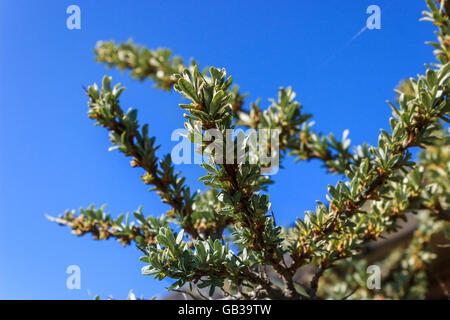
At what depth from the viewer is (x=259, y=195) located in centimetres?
113

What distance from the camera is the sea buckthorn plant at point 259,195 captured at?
3.42ft

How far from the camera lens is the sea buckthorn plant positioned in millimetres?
1043

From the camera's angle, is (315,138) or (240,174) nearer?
(240,174)

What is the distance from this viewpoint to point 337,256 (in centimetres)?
141
